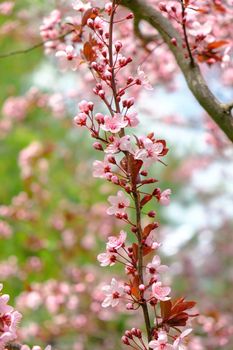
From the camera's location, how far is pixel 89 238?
551 centimetres

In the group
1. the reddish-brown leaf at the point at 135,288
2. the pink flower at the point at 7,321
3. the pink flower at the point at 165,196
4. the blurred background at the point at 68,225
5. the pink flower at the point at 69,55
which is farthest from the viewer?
the blurred background at the point at 68,225

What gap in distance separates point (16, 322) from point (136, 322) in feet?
12.4

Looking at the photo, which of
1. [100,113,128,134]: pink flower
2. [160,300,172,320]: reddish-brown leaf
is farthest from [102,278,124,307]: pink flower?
[100,113,128,134]: pink flower

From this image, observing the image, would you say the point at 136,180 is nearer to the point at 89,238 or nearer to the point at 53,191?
the point at 89,238

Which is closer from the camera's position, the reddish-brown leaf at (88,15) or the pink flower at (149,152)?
the pink flower at (149,152)

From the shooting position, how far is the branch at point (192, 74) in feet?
5.53

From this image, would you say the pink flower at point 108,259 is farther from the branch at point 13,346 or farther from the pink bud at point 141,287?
the branch at point 13,346

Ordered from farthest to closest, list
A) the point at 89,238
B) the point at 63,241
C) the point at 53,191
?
the point at 53,191, the point at 89,238, the point at 63,241

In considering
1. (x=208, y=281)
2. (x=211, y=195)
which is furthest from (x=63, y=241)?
(x=211, y=195)

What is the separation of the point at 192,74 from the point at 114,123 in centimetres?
62

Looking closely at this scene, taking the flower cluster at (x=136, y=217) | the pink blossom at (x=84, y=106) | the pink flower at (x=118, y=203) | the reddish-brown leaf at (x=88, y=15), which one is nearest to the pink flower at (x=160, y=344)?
the flower cluster at (x=136, y=217)

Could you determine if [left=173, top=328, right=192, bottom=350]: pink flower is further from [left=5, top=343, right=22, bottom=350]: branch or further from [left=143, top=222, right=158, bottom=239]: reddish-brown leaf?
[left=5, top=343, right=22, bottom=350]: branch

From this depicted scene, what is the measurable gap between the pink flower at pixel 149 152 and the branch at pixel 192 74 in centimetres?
46

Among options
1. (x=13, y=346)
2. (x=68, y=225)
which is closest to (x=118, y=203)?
(x=13, y=346)
